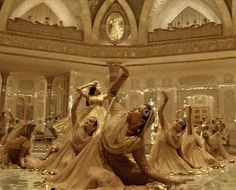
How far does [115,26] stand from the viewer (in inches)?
611

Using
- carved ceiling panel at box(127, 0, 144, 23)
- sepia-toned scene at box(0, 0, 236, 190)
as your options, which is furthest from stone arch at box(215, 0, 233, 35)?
carved ceiling panel at box(127, 0, 144, 23)

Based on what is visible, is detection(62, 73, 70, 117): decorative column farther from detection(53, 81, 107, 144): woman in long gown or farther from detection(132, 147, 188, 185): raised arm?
detection(132, 147, 188, 185): raised arm

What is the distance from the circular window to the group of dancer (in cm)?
1009

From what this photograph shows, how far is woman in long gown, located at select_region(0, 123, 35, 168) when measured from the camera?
18.2 feet

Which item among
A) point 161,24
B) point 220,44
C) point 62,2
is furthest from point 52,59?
point 220,44

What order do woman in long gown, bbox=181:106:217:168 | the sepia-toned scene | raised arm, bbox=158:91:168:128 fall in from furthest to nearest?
the sepia-toned scene → woman in long gown, bbox=181:106:217:168 → raised arm, bbox=158:91:168:128

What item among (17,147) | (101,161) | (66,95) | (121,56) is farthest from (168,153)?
(66,95)

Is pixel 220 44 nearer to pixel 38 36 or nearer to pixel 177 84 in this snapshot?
pixel 177 84

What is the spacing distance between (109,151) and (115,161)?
8.2 inches

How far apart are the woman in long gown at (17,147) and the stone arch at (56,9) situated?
1044cm

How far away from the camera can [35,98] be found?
1720cm

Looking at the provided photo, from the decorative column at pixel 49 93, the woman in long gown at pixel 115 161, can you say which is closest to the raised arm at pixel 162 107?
the woman in long gown at pixel 115 161

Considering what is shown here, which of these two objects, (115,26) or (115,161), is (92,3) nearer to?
(115,26)

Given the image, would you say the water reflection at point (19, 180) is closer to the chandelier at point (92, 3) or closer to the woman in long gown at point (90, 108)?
the woman in long gown at point (90, 108)
